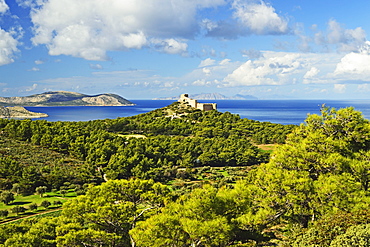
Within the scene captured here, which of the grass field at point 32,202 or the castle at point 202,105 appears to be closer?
the grass field at point 32,202

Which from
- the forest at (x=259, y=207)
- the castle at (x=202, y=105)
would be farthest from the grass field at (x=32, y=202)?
the castle at (x=202, y=105)

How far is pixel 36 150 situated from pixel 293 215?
132 feet

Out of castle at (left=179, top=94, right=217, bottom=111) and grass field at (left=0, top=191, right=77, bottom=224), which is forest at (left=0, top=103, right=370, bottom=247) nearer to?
grass field at (left=0, top=191, right=77, bottom=224)

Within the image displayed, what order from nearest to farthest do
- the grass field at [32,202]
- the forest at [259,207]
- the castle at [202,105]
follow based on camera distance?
the forest at [259,207]
the grass field at [32,202]
the castle at [202,105]

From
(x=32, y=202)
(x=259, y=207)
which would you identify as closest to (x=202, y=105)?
(x=32, y=202)

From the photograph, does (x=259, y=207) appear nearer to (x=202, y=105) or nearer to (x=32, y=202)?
(x=32, y=202)

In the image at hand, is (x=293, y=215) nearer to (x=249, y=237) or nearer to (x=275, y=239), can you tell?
(x=275, y=239)

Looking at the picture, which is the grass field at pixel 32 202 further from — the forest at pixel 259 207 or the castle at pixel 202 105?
the castle at pixel 202 105

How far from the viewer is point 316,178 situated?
15867 mm

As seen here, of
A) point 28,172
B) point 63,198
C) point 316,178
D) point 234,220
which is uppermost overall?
point 316,178

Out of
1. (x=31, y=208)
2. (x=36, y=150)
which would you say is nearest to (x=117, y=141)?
(x=36, y=150)

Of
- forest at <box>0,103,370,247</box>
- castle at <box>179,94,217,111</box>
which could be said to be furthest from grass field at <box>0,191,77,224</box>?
castle at <box>179,94,217,111</box>

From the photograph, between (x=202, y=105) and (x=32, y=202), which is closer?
(x=32, y=202)

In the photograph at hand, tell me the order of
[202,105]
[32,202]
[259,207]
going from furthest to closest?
[202,105], [32,202], [259,207]
